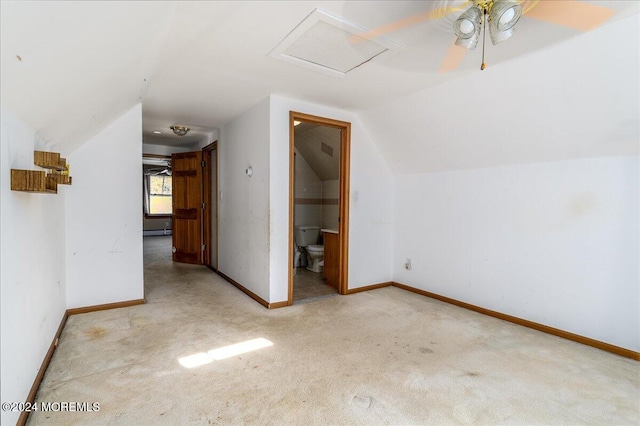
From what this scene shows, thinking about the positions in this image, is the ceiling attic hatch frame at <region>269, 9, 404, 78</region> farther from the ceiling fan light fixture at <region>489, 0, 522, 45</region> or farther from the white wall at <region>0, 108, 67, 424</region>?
the white wall at <region>0, 108, 67, 424</region>

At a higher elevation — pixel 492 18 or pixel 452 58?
pixel 452 58

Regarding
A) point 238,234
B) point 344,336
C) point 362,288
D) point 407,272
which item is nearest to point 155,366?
point 344,336

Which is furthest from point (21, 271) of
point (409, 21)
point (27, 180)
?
point (409, 21)

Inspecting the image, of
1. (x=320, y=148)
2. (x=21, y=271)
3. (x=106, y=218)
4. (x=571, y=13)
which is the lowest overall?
(x=21, y=271)

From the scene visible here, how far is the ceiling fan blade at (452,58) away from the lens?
2.09m

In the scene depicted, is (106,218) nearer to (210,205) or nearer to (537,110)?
(210,205)

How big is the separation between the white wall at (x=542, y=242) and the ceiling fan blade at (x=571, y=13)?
1131mm

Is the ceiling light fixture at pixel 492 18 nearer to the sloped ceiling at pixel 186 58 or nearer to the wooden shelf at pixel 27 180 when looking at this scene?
the sloped ceiling at pixel 186 58

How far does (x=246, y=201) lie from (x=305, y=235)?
1.56 meters

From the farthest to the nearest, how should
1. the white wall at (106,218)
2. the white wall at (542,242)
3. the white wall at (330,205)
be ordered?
the white wall at (330,205), the white wall at (106,218), the white wall at (542,242)

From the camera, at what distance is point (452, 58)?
2.22m

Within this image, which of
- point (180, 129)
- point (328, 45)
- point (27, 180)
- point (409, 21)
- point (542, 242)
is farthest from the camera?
point (180, 129)

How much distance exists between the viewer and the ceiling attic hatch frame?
1.84 meters

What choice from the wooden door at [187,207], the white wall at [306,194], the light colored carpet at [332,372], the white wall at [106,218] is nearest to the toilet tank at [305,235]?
the white wall at [306,194]
